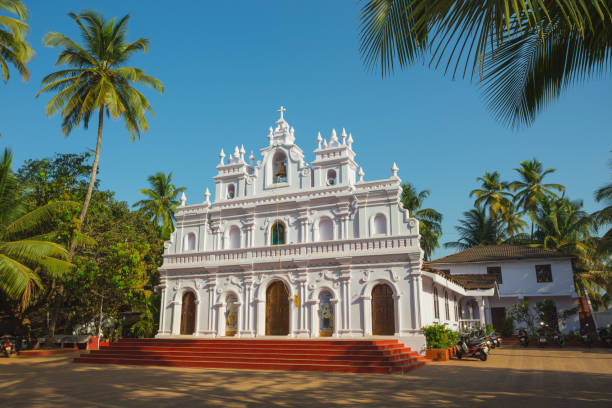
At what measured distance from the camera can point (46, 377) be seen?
501 inches

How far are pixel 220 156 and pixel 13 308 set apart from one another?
527 inches

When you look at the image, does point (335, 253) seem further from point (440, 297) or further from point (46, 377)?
point (46, 377)

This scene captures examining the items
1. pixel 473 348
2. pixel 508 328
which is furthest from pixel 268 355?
pixel 508 328

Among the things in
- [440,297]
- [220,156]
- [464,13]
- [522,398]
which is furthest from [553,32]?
[220,156]

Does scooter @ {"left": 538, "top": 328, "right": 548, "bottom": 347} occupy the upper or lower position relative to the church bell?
lower

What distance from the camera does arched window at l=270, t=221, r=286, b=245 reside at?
69.6 feet

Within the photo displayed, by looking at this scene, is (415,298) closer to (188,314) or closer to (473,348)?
(473,348)

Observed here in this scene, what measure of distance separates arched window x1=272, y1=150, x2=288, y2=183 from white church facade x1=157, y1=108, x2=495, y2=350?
0.18 ft

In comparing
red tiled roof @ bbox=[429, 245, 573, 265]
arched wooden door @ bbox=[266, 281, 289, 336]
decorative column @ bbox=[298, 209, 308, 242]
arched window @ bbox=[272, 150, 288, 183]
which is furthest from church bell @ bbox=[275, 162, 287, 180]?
red tiled roof @ bbox=[429, 245, 573, 265]

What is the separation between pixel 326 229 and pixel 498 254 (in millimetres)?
16792

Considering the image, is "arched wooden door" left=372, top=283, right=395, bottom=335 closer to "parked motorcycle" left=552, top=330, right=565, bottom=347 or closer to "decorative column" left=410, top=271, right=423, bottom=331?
"decorative column" left=410, top=271, right=423, bottom=331

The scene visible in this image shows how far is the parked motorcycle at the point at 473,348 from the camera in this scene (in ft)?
53.5

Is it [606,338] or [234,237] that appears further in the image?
[234,237]

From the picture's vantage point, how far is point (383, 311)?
18141 mm
